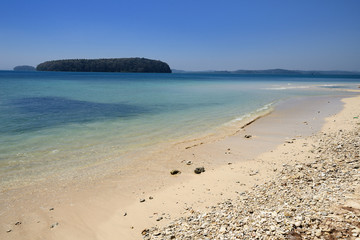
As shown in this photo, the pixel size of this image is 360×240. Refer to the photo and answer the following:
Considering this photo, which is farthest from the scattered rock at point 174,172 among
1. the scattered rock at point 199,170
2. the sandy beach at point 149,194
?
the scattered rock at point 199,170

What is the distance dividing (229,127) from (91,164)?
7831 mm

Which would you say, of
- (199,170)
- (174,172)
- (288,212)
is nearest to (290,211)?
(288,212)

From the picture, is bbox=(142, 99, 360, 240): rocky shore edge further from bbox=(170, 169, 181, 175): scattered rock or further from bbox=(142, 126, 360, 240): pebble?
bbox=(170, 169, 181, 175): scattered rock

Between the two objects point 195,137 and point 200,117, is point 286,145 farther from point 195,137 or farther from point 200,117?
point 200,117

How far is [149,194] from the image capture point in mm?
5609

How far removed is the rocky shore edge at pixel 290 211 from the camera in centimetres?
325

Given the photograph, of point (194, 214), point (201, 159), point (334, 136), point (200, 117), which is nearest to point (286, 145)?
Result: point (334, 136)

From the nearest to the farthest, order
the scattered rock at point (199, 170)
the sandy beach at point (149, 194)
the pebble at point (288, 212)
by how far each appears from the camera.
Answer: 1. the pebble at point (288, 212)
2. the sandy beach at point (149, 194)
3. the scattered rock at point (199, 170)

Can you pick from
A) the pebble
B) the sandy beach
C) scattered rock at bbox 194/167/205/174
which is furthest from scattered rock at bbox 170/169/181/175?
the pebble

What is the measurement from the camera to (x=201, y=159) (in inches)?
310

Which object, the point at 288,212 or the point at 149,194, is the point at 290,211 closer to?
the point at 288,212

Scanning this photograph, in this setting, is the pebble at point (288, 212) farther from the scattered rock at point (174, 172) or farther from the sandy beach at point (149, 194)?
the scattered rock at point (174, 172)

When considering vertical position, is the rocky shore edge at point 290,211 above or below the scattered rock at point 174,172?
above

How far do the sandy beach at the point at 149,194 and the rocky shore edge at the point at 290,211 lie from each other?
3.4 inches
